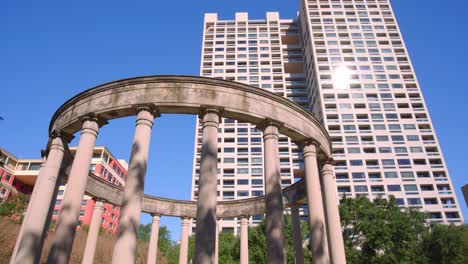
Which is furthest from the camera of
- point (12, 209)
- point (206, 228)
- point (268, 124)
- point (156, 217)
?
point (12, 209)

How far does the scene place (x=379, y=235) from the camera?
123 feet

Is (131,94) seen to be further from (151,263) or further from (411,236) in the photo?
(411,236)

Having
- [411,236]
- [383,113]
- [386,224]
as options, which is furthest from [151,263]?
[383,113]

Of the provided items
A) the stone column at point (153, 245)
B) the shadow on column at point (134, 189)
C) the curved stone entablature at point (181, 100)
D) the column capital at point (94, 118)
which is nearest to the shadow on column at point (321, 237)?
the curved stone entablature at point (181, 100)

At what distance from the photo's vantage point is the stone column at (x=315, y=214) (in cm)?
1975

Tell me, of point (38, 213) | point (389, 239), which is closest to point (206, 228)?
point (38, 213)

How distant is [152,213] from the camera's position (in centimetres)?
3538

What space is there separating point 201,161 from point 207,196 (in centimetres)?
213

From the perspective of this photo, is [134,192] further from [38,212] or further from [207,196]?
[38,212]

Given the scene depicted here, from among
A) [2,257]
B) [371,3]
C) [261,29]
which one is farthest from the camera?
[261,29]

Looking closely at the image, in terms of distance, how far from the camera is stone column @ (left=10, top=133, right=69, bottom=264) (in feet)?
59.7

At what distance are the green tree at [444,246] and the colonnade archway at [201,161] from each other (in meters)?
26.1

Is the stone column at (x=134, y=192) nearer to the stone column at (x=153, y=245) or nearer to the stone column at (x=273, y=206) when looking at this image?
the stone column at (x=273, y=206)

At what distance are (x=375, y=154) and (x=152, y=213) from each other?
236ft
